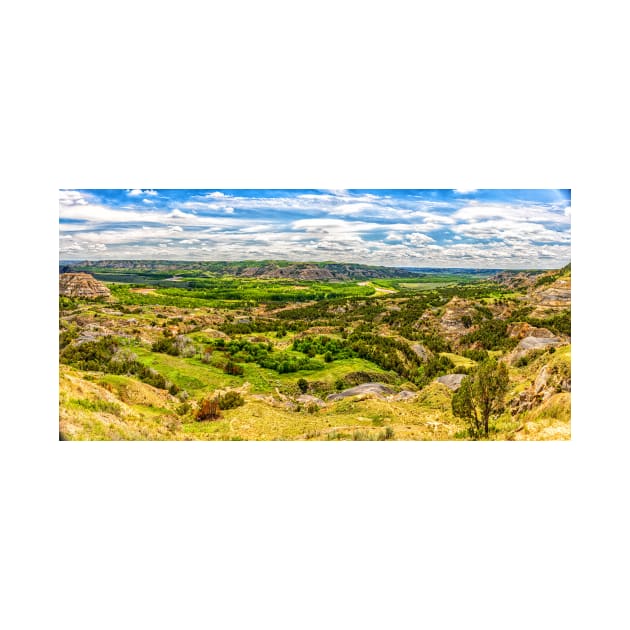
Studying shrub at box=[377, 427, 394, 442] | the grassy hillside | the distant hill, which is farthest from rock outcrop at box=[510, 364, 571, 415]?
the distant hill

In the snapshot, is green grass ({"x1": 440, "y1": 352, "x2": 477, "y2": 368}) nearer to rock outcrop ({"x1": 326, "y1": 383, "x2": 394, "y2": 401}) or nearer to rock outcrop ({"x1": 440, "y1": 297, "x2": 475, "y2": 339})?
rock outcrop ({"x1": 440, "y1": 297, "x2": 475, "y2": 339})

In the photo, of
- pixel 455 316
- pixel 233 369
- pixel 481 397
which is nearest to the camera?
pixel 481 397

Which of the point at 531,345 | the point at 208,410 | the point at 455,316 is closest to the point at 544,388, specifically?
the point at 531,345

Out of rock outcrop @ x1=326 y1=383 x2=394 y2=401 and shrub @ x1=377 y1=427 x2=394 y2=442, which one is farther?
rock outcrop @ x1=326 y1=383 x2=394 y2=401

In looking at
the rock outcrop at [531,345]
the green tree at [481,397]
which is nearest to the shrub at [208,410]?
the green tree at [481,397]

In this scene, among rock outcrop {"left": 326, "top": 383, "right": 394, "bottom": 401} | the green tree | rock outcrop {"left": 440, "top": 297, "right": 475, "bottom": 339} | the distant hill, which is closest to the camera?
the green tree

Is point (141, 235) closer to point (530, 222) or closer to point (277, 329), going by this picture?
point (277, 329)

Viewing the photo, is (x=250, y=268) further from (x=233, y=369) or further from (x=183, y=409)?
(x=183, y=409)
